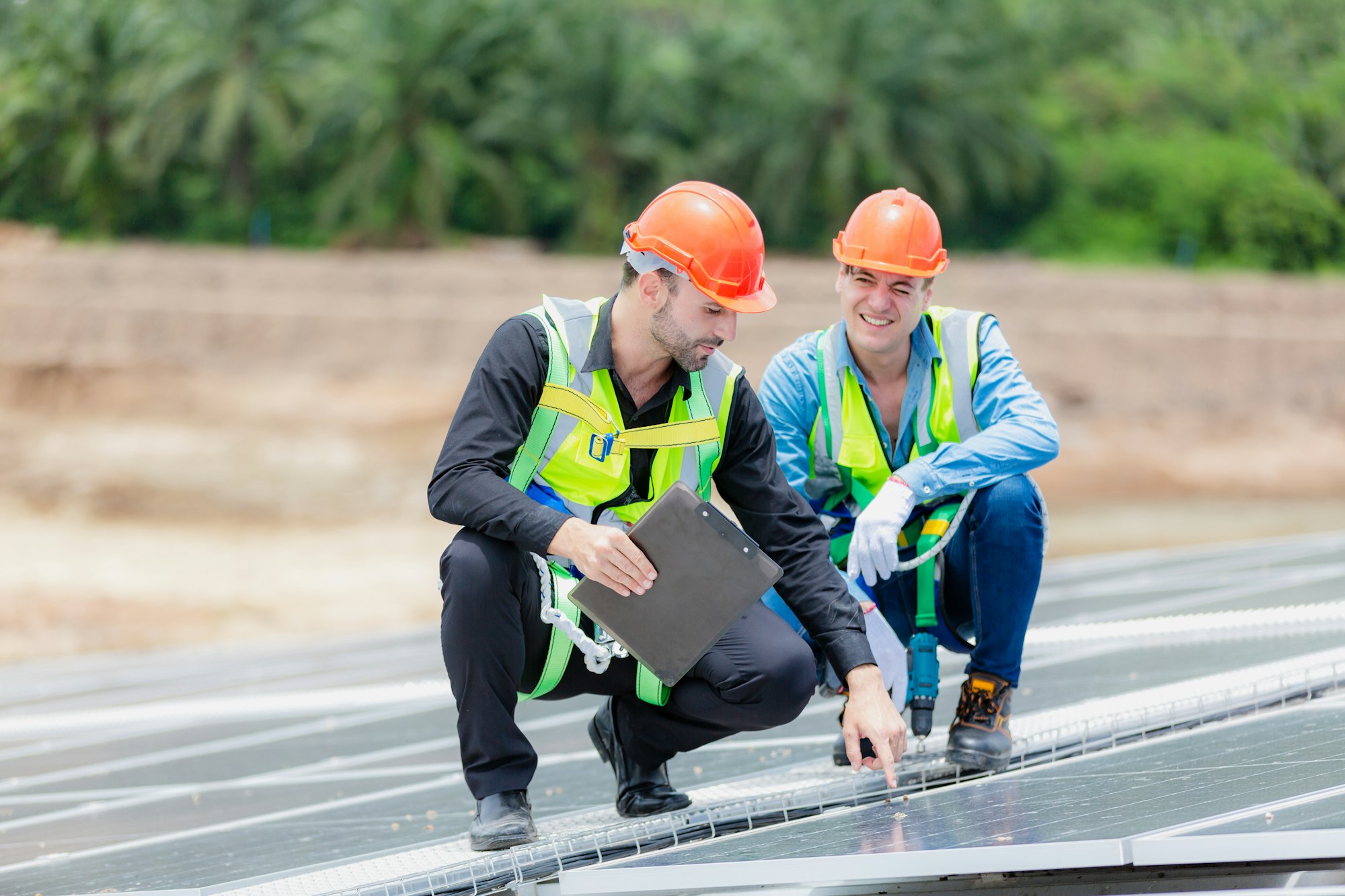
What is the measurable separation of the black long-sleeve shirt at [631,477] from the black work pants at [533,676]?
0.09 metres

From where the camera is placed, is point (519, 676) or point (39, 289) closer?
point (519, 676)

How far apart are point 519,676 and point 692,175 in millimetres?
33694

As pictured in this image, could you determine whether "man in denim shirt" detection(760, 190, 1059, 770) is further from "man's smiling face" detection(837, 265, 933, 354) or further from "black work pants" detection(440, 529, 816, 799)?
"black work pants" detection(440, 529, 816, 799)

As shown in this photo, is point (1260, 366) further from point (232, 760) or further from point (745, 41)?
point (232, 760)

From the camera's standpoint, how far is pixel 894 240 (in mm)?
3965

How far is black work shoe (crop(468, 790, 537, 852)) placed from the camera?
3250mm

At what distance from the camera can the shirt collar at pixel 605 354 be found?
3488mm

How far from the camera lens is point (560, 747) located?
16.9 ft

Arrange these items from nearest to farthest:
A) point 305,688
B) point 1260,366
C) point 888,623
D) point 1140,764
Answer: point 1140,764, point 888,623, point 305,688, point 1260,366

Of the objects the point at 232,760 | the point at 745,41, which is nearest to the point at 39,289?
the point at 745,41

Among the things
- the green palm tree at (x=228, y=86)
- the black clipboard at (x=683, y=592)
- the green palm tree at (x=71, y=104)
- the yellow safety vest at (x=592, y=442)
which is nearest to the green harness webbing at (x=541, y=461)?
the yellow safety vest at (x=592, y=442)

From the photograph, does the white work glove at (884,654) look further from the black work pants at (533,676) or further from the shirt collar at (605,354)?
the shirt collar at (605,354)

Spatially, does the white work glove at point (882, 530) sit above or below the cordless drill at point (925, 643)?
above

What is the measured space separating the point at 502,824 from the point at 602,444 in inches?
38.0
